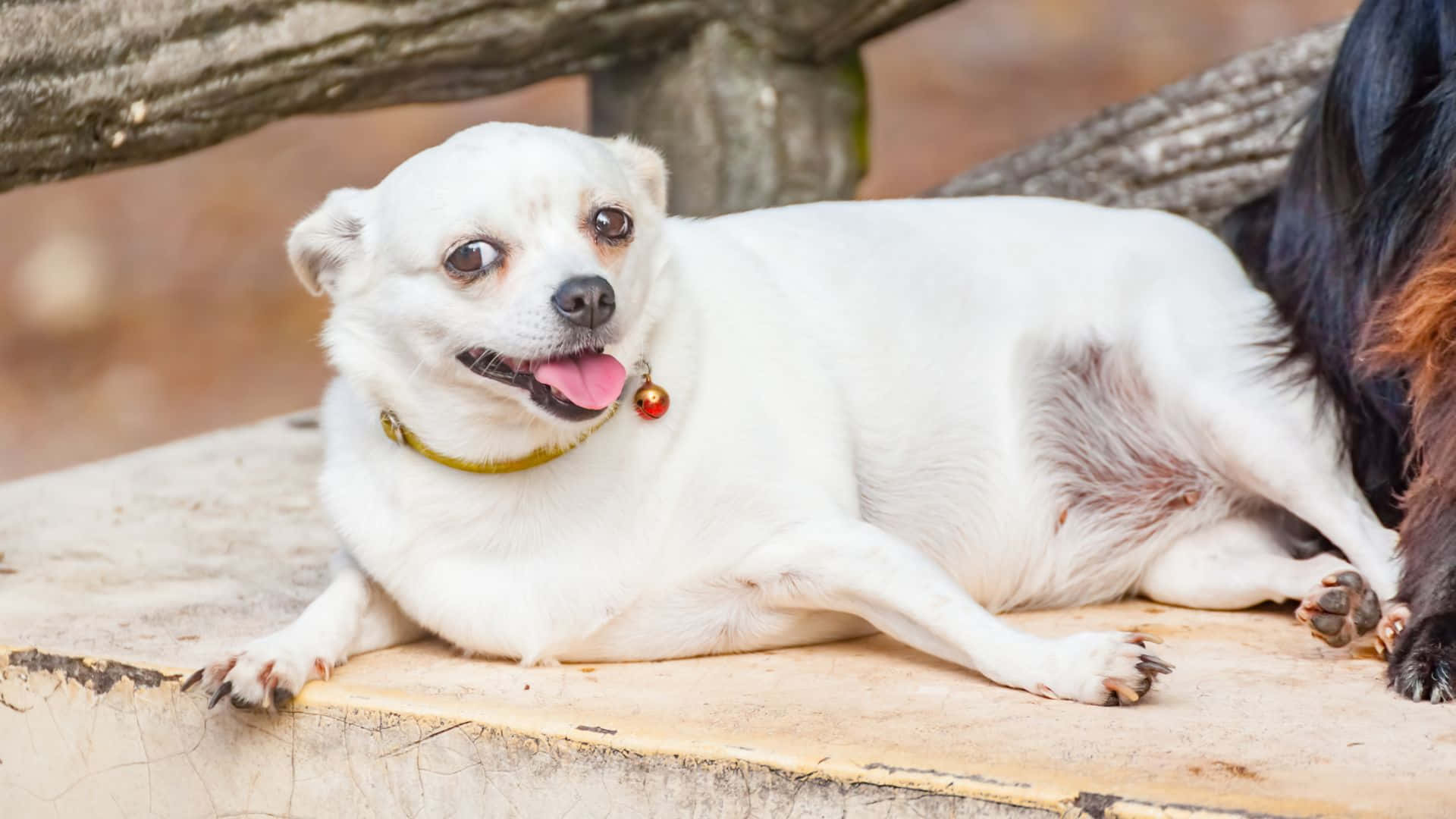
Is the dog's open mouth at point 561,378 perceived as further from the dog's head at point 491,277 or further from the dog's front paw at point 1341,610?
the dog's front paw at point 1341,610

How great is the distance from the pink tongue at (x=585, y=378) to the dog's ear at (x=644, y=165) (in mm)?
312

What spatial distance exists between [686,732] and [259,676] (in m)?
0.55

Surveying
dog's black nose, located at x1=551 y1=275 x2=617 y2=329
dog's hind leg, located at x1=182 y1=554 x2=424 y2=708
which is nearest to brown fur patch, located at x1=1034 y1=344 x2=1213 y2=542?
dog's black nose, located at x1=551 y1=275 x2=617 y2=329

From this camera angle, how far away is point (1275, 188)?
2.91 meters

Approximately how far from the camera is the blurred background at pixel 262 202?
725 cm

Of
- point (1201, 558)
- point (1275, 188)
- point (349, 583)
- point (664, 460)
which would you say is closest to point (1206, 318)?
point (1201, 558)

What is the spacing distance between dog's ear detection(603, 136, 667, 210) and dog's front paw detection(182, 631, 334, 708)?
30.4 inches

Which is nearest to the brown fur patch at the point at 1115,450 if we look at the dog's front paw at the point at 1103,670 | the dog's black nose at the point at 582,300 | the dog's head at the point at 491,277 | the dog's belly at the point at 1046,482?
the dog's belly at the point at 1046,482

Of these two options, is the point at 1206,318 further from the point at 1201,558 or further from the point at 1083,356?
the point at 1201,558

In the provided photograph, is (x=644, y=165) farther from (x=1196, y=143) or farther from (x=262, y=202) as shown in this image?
(x=262, y=202)

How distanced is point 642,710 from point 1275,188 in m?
1.69

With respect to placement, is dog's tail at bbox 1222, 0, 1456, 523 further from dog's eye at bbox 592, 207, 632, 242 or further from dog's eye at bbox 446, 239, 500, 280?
dog's eye at bbox 446, 239, 500, 280

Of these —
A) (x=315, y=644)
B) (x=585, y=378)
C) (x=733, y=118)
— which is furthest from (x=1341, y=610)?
(x=733, y=118)

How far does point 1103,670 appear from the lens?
1.86m
